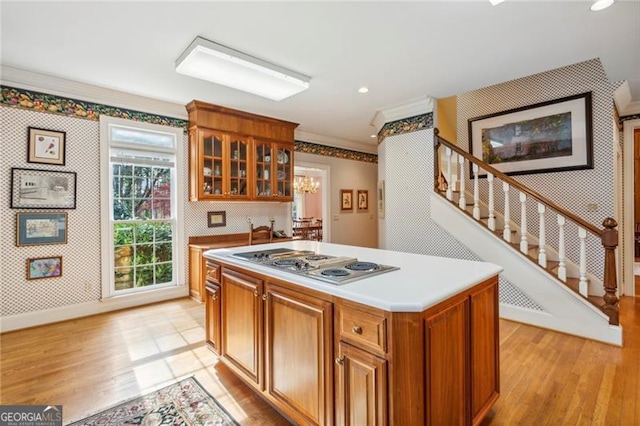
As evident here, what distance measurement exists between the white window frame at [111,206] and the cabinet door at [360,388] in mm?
3504

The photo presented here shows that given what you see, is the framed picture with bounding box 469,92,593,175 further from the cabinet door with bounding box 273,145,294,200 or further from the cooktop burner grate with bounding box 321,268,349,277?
the cooktop burner grate with bounding box 321,268,349,277

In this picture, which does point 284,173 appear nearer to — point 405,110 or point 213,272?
point 405,110

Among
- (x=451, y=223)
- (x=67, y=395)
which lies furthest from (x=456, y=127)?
(x=67, y=395)

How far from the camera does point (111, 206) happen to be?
377 centimetres

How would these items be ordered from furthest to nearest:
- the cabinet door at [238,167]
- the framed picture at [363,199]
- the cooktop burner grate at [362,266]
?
1. the framed picture at [363,199]
2. the cabinet door at [238,167]
3. the cooktop burner grate at [362,266]

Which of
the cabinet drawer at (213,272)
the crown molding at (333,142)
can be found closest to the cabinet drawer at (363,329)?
the cabinet drawer at (213,272)

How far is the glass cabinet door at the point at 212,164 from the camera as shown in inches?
163

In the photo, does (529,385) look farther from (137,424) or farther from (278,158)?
(278,158)

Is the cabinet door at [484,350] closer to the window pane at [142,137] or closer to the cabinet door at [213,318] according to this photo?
the cabinet door at [213,318]

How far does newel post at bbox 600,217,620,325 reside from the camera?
2.64 metres

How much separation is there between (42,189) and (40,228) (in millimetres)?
425

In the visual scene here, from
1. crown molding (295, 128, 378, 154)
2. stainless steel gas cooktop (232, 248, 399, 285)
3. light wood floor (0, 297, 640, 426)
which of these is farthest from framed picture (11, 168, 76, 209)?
crown molding (295, 128, 378, 154)

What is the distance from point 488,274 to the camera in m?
1.58

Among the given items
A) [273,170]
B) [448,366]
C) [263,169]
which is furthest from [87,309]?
[448,366]
